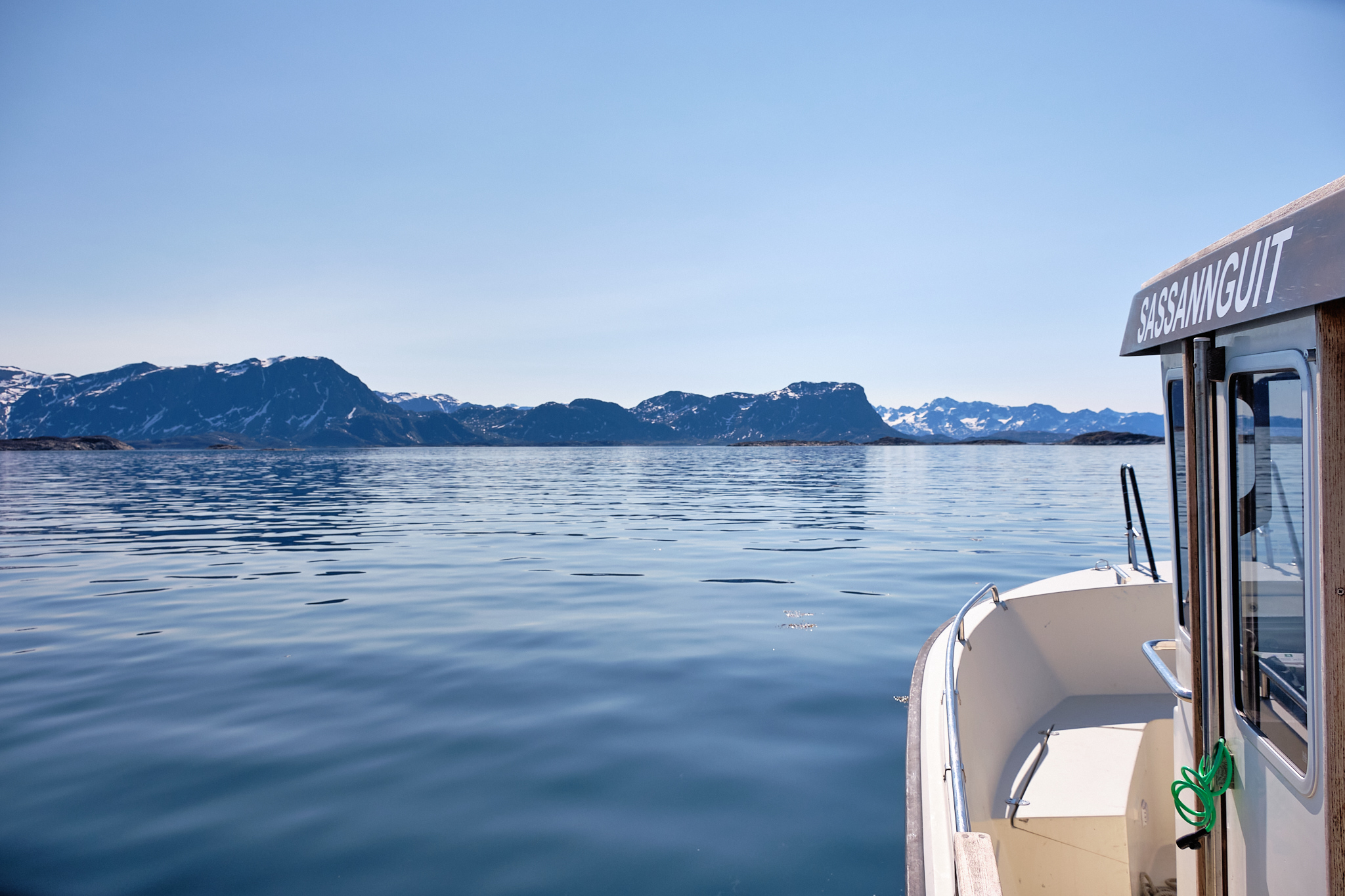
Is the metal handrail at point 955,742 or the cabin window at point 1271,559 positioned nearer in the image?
the cabin window at point 1271,559

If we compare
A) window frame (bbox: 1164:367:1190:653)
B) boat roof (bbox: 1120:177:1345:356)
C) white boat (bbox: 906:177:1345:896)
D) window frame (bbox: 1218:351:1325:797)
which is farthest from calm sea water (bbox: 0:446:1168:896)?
boat roof (bbox: 1120:177:1345:356)

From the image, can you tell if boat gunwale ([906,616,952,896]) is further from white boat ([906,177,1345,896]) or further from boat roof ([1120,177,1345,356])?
boat roof ([1120,177,1345,356])

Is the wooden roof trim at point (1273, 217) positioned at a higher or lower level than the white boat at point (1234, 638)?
higher

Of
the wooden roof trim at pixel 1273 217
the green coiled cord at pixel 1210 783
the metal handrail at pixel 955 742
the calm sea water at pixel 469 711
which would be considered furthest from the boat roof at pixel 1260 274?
the calm sea water at pixel 469 711

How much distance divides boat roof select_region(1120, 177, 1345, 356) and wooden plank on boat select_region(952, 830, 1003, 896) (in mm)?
2280

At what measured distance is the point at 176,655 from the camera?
33.9 feet

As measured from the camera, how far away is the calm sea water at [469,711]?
16.9 ft

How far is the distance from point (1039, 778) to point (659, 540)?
55.1 feet

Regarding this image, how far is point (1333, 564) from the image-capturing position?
96.8 inches

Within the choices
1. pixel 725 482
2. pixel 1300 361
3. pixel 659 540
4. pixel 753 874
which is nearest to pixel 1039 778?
pixel 753 874

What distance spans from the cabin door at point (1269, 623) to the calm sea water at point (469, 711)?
2.50 metres

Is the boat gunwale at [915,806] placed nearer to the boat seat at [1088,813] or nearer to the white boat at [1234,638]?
the white boat at [1234,638]

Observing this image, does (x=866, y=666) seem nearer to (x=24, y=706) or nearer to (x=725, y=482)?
(x=24, y=706)

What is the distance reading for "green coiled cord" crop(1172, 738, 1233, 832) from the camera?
129 inches
